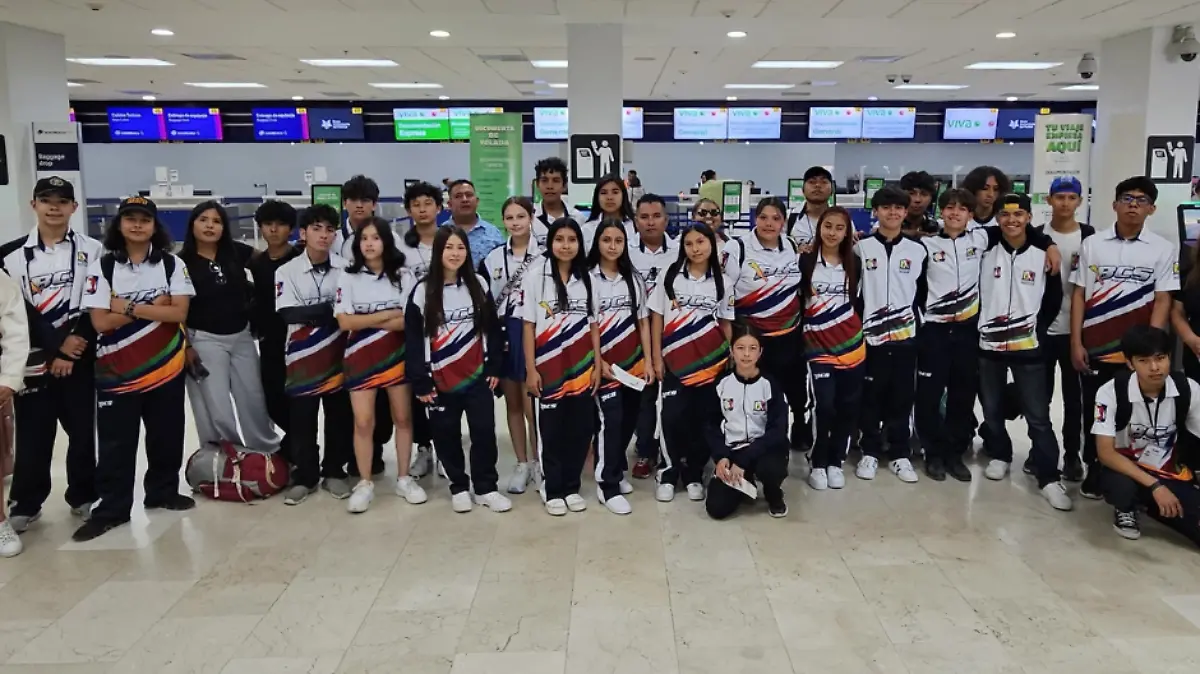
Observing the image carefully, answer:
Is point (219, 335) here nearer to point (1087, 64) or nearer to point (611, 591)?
point (611, 591)

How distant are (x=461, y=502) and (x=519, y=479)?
40 centimetres

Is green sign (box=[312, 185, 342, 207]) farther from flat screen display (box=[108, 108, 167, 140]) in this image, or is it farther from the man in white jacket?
flat screen display (box=[108, 108, 167, 140])

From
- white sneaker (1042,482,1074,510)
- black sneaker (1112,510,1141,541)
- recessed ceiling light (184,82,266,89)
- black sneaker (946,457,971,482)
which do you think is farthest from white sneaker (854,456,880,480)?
recessed ceiling light (184,82,266,89)

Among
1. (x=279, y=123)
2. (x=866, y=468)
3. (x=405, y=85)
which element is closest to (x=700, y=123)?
(x=405, y=85)

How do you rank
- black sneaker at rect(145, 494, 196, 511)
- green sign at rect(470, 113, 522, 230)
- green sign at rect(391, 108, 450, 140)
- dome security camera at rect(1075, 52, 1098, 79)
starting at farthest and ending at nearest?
green sign at rect(391, 108, 450, 140)
dome security camera at rect(1075, 52, 1098, 79)
green sign at rect(470, 113, 522, 230)
black sneaker at rect(145, 494, 196, 511)

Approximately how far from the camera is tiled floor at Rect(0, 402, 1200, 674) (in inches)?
118

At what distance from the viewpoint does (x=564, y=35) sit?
858cm

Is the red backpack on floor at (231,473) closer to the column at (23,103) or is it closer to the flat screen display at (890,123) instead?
the column at (23,103)

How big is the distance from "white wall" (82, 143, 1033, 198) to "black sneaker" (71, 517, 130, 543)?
1246 cm

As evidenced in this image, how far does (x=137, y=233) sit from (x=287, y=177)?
42.9 feet

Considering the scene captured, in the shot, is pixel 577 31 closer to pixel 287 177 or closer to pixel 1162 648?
pixel 1162 648

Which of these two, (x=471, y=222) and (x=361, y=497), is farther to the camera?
(x=471, y=222)

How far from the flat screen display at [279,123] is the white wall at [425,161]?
82cm

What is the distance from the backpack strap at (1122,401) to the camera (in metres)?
3.95
